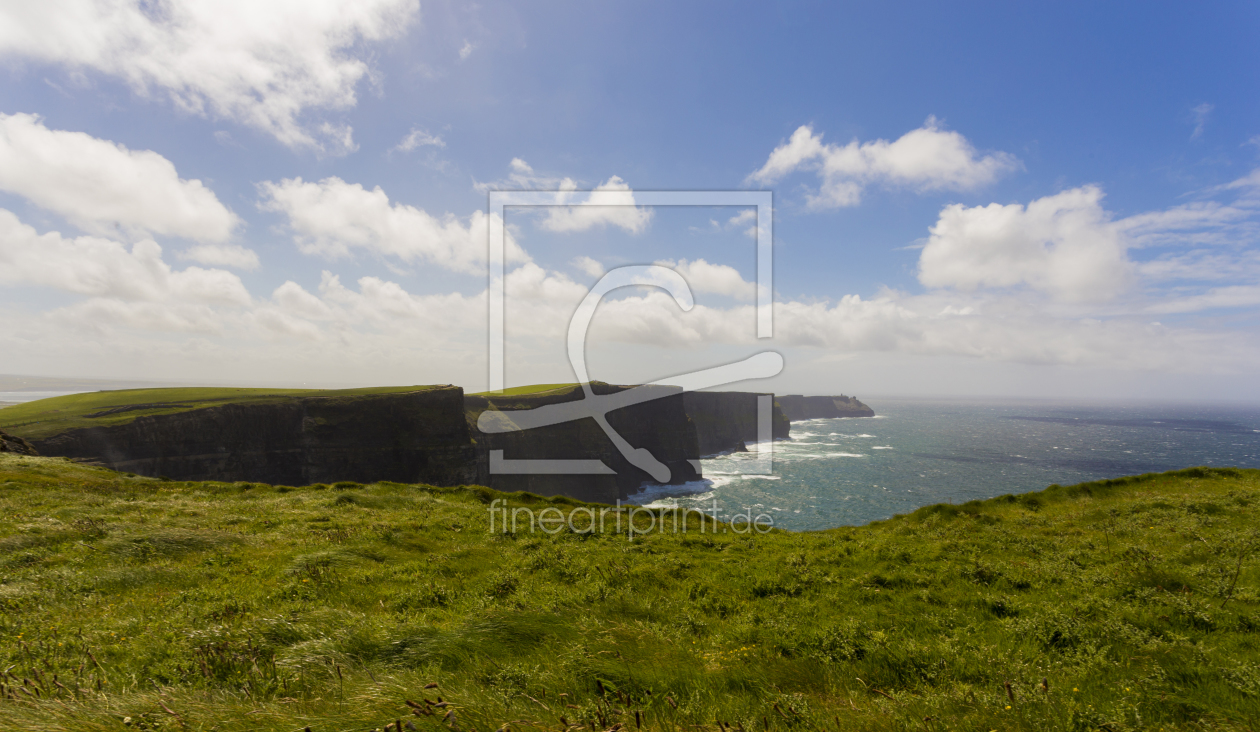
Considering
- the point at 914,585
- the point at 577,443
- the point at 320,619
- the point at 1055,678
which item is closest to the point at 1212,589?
the point at 914,585

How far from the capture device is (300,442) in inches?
3334

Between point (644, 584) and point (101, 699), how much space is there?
1062 cm

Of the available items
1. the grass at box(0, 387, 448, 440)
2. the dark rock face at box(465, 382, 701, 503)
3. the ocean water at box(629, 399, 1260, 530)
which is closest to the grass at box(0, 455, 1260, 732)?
the ocean water at box(629, 399, 1260, 530)

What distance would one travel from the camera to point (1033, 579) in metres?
12.1

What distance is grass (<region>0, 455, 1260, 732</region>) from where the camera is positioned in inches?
194

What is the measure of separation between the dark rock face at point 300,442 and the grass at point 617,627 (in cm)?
7276

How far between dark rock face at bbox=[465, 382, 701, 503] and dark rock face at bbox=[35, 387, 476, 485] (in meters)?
9.80

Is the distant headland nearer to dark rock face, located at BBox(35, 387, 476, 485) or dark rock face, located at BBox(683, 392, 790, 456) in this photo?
dark rock face, located at BBox(35, 387, 476, 485)

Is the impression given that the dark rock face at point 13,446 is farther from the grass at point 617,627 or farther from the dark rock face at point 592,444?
the dark rock face at point 592,444

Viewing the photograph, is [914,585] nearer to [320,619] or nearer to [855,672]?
[855,672]

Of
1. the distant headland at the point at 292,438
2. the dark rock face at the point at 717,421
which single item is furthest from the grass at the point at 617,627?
the dark rock face at the point at 717,421

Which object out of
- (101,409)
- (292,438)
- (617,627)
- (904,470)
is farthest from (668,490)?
(101,409)

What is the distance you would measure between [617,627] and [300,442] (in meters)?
99.4

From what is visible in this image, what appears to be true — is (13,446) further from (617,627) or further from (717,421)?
(717,421)
